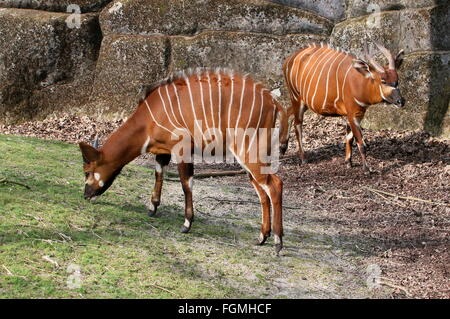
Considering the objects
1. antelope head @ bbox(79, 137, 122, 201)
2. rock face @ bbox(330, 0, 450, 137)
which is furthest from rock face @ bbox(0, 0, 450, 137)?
antelope head @ bbox(79, 137, 122, 201)

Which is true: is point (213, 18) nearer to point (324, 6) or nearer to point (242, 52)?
point (242, 52)

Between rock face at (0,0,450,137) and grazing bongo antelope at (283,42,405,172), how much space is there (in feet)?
3.95

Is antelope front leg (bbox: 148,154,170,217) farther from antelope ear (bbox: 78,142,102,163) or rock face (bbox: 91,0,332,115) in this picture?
rock face (bbox: 91,0,332,115)

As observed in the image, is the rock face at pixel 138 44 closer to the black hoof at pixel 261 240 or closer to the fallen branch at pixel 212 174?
the fallen branch at pixel 212 174

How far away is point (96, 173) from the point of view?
5.44 m

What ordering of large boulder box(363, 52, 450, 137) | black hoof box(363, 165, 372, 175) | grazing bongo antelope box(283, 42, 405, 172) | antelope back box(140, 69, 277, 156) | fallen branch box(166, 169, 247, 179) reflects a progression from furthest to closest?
1. large boulder box(363, 52, 450, 137)
2. black hoof box(363, 165, 372, 175)
3. grazing bongo antelope box(283, 42, 405, 172)
4. fallen branch box(166, 169, 247, 179)
5. antelope back box(140, 69, 277, 156)

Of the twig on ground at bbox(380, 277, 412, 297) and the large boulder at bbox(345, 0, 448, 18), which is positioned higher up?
the large boulder at bbox(345, 0, 448, 18)

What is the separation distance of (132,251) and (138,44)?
18.1ft

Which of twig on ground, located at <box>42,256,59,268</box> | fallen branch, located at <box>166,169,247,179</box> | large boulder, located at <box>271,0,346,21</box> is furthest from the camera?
large boulder, located at <box>271,0,346,21</box>

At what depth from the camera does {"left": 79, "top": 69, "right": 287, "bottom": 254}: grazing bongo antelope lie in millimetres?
5051

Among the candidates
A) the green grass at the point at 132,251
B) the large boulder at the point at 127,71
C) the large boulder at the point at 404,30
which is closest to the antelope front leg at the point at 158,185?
the green grass at the point at 132,251

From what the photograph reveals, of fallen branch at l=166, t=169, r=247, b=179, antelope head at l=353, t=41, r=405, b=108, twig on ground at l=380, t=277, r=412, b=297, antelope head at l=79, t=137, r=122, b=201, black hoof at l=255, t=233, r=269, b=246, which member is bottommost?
fallen branch at l=166, t=169, r=247, b=179

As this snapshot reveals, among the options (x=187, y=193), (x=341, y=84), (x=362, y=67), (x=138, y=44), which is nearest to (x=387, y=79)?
(x=362, y=67)
